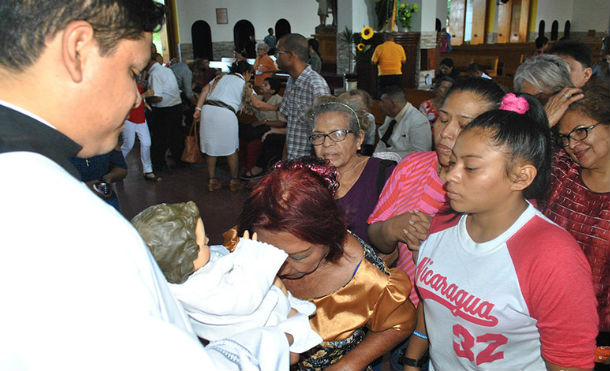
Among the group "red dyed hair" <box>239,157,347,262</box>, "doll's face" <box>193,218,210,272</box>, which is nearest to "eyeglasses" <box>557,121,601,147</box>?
"red dyed hair" <box>239,157,347,262</box>

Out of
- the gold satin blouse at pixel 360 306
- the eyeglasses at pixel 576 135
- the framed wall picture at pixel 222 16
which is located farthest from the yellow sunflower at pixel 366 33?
the framed wall picture at pixel 222 16

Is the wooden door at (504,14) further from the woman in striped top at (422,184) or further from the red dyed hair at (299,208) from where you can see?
the red dyed hair at (299,208)

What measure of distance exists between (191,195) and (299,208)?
16.1 feet

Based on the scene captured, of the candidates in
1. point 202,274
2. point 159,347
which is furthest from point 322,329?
point 159,347

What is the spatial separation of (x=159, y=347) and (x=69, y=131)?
414 millimetres

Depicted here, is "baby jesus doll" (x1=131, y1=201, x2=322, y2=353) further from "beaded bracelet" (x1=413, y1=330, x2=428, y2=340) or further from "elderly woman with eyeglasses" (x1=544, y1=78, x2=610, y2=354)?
"elderly woman with eyeglasses" (x1=544, y1=78, x2=610, y2=354)

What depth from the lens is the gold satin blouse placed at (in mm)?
1631

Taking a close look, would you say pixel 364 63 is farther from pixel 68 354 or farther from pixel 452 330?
pixel 68 354

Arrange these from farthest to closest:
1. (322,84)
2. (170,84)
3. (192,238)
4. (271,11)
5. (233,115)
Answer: (271,11) < (170,84) < (233,115) < (322,84) < (192,238)

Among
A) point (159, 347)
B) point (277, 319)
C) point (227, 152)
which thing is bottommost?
point (227, 152)

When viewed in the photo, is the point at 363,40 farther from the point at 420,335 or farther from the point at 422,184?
the point at 420,335

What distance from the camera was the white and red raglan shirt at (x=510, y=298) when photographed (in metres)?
1.22

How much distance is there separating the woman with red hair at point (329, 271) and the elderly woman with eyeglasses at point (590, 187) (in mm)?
776

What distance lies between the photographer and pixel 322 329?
64.3 inches
